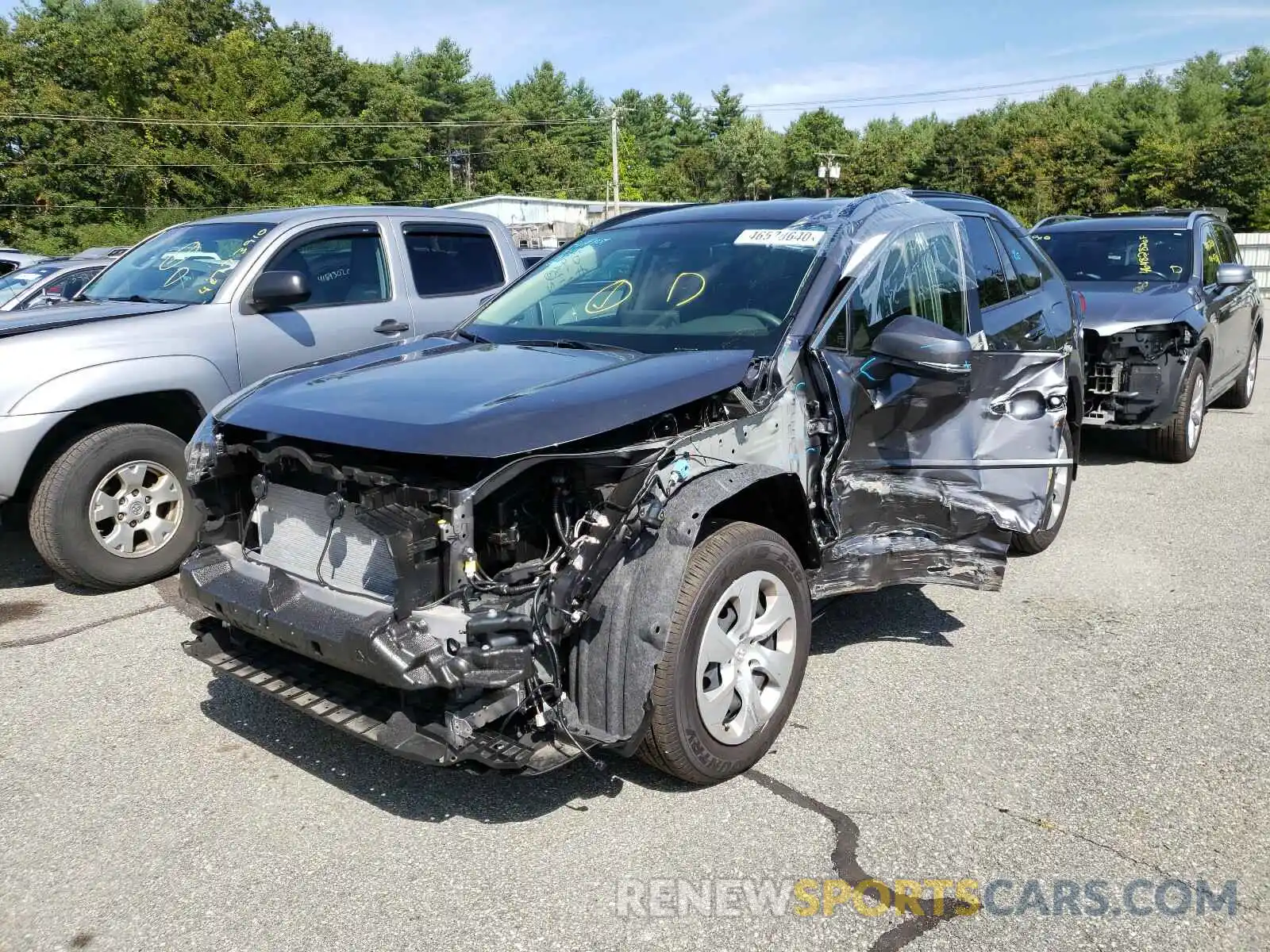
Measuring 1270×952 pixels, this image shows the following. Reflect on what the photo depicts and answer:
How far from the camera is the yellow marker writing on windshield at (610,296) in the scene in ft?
13.8

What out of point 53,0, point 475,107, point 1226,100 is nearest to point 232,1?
point 53,0

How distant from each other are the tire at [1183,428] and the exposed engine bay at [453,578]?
228 inches

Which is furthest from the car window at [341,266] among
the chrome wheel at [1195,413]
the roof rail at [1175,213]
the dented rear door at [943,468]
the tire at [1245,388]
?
the tire at [1245,388]

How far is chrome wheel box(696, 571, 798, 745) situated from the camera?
10.2ft

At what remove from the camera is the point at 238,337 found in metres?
5.57

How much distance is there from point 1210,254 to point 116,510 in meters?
9.17

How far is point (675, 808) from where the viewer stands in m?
3.12

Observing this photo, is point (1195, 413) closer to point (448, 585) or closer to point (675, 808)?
point (675, 808)

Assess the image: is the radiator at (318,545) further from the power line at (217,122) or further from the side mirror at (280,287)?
the power line at (217,122)

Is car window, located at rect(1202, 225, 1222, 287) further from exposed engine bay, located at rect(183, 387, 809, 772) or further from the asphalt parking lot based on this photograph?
exposed engine bay, located at rect(183, 387, 809, 772)

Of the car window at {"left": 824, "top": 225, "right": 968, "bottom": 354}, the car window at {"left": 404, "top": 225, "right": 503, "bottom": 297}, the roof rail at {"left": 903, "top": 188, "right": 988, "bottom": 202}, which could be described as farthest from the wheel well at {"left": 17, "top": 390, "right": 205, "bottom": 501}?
the roof rail at {"left": 903, "top": 188, "right": 988, "bottom": 202}

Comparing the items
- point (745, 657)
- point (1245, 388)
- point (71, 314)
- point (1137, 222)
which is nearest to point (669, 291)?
point (745, 657)

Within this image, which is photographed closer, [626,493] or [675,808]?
[626,493]

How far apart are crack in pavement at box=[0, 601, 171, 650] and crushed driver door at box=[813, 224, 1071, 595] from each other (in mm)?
3416
